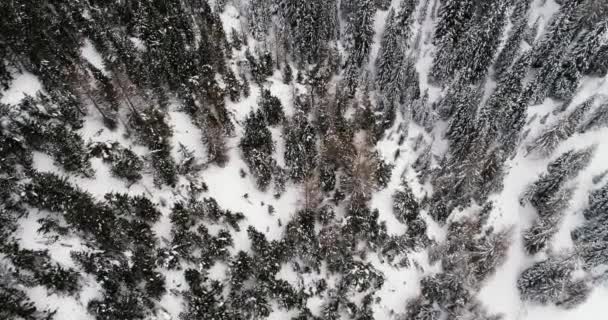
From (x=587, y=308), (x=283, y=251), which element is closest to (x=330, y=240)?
(x=283, y=251)

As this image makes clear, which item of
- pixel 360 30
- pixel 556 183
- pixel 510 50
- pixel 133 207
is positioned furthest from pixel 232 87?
pixel 556 183

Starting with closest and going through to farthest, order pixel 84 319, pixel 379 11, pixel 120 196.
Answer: pixel 84 319 → pixel 120 196 → pixel 379 11

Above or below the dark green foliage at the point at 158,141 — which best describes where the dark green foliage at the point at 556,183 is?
above

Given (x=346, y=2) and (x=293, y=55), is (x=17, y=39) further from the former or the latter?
(x=346, y=2)

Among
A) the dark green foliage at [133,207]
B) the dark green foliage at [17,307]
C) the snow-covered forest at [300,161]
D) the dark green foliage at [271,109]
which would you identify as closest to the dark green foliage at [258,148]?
the snow-covered forest at [300,161]

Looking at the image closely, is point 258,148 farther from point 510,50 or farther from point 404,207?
point 510,50

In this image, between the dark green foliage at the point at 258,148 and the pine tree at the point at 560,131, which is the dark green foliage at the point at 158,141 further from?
the pine tree at the point at 560,131

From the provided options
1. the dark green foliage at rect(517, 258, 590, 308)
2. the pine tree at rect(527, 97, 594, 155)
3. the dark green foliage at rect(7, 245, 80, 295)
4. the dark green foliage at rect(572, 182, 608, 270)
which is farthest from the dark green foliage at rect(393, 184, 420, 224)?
the dark green foliage at rect(7, 245, 80, 295)
